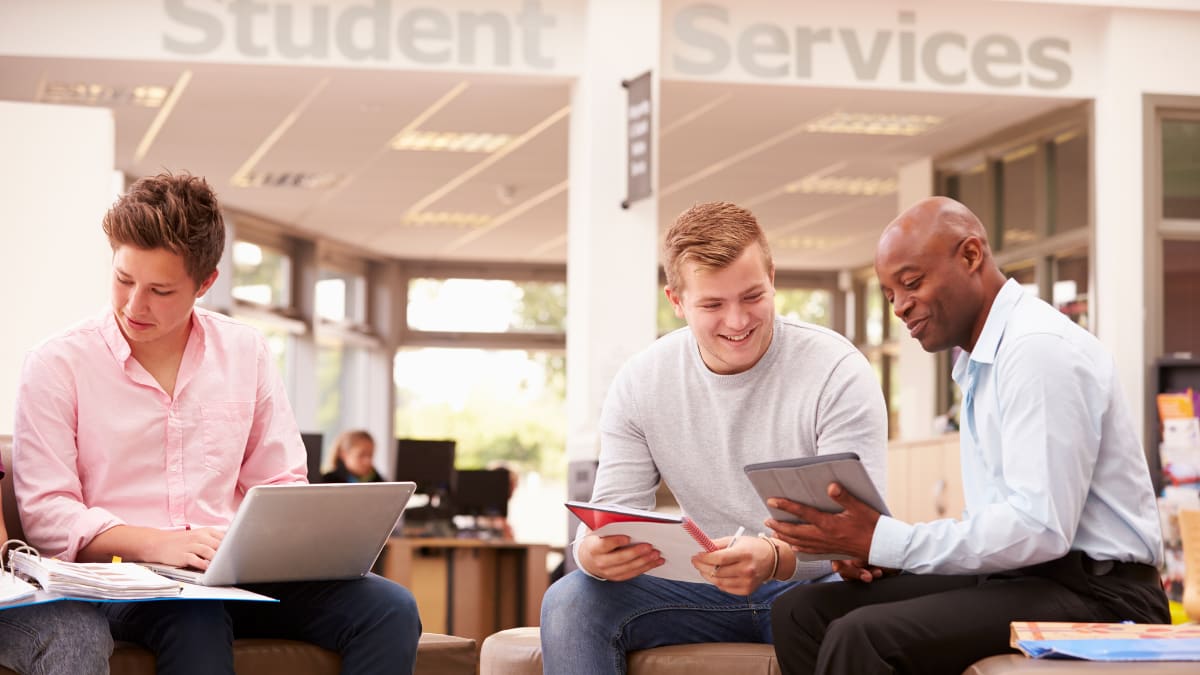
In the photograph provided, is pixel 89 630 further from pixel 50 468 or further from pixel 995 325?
pixel 995 325

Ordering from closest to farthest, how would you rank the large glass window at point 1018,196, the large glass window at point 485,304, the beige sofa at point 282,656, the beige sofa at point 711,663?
the beige sofa at point 711,663 < the beige sofa at point 282,656 < the large glass window at point 1018,196 < the large glass window at point 485,304

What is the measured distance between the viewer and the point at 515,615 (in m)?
8.39

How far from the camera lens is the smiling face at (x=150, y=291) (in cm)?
278

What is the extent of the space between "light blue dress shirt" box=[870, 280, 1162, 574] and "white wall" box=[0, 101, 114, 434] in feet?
16.3

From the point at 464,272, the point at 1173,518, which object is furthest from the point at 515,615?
the point at 464,272

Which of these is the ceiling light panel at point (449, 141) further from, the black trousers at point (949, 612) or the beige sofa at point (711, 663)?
the black trousers at point (949, 612)

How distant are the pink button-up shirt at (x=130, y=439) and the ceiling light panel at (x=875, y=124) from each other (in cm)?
692

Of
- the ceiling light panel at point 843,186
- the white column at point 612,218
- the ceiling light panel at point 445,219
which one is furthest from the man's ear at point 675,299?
the ceiling light panel at point 445,219

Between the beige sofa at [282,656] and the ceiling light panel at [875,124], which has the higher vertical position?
the ceiling light panel at [875,124]

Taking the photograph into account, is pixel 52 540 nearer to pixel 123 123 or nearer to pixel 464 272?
pixel 123 123

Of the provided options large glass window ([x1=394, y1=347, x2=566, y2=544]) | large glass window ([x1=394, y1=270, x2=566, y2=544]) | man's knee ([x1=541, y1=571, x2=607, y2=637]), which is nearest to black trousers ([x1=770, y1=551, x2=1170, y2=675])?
man's knee ([x1=541, y1=571, x2=607, y2=637])

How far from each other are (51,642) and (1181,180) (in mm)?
7791

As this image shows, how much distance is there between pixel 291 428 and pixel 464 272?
12251 mm

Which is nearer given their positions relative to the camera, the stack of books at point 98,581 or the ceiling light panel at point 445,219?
the stack of books at point 98,581
